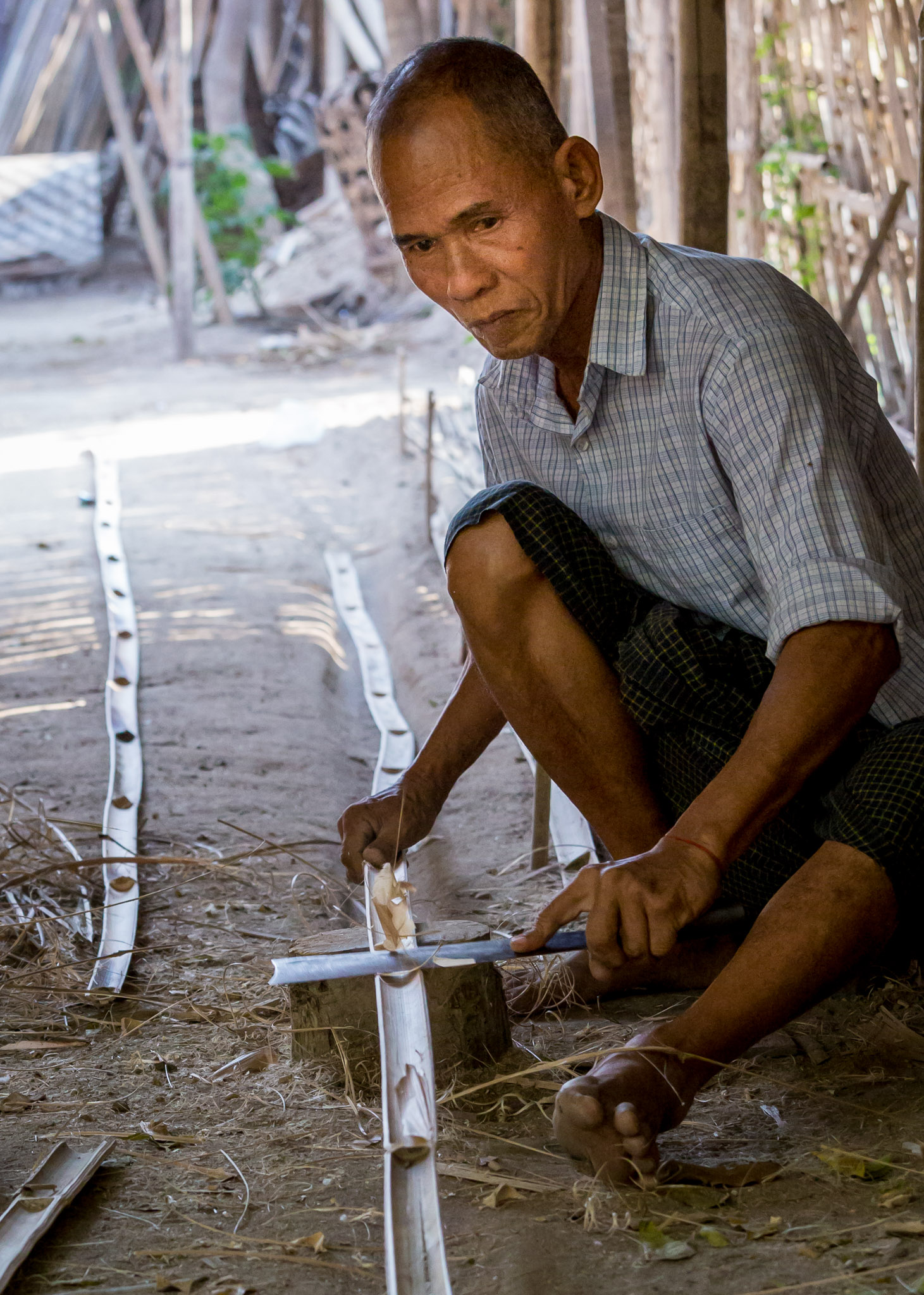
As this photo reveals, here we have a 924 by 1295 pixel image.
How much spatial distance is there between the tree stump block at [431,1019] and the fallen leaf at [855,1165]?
483mm

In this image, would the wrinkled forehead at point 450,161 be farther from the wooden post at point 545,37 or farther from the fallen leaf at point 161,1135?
the wooden post at point 545,37

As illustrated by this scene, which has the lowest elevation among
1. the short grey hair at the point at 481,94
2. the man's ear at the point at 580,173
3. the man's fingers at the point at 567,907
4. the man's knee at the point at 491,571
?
the man's fingers at the point at 567,907

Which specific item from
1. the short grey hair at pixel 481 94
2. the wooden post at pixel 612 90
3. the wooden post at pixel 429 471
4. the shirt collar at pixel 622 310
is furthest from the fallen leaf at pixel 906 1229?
the wooden post at pixel 429 471

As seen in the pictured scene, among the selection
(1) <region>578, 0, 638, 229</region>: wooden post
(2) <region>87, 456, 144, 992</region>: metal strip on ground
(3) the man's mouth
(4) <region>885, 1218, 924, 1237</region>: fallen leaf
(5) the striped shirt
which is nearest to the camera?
(4) <region>885, 1218, 924, 1237</region>: fallen leaf

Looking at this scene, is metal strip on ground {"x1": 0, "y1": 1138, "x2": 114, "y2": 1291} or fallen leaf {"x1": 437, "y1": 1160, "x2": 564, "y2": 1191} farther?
fallen leaf {"x1": 437, "y1": 1160, "x2": 564, "y2": 1191}

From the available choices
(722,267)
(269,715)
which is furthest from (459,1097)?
(269,715)

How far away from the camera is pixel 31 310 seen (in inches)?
508

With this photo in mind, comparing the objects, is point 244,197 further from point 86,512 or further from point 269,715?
point 269,715

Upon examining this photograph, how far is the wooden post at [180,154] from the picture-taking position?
8703 mm

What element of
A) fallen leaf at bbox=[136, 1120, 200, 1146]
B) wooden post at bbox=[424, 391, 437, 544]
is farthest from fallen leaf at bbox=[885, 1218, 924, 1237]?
wooden post at bbox=[424, 391, 437, 544]

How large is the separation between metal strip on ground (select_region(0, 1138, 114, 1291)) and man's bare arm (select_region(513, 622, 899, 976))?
23.0 inches

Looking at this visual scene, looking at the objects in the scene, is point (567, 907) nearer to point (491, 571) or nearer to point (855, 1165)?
point (855, 1165)

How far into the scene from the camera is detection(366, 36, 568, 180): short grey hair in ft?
5.26

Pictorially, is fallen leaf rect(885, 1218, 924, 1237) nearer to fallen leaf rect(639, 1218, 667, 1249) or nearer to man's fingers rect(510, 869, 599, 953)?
fallen leaf rect(639, 1218, 667, 1249)
